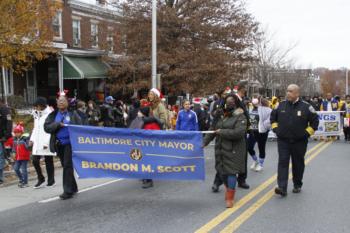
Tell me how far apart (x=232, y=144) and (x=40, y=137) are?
406cm

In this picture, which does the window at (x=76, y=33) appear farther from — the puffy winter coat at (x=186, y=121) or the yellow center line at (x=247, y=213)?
the yellow center line at (x=247, y=213)

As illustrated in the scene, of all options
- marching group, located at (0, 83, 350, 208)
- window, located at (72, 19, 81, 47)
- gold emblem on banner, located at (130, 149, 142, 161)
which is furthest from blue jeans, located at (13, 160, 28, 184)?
window, located at (72, 19, 81, 47)

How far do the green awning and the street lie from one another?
51.2 feet

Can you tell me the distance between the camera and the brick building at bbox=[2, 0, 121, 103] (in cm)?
2503

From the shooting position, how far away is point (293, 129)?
790 centimetres

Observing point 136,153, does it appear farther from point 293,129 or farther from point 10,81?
point 10,81

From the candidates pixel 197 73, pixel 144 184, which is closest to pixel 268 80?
pixel 197 73

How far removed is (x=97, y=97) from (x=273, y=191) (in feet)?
69.3

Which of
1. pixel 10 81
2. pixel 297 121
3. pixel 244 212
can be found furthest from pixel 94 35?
pixel 244 212

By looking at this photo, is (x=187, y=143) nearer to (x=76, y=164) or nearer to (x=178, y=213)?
(x=178, y=213)

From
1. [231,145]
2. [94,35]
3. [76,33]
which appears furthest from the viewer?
[94,35]

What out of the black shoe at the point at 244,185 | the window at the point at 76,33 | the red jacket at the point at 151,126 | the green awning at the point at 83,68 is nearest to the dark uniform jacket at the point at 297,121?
the black shoe at the point at 244,185

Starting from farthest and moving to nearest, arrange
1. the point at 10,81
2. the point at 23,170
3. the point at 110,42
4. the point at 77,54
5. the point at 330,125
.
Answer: the point at 110,42 → the point at 77,54 → the point at 10,81 → the point at 330,125 → the point at 23,170

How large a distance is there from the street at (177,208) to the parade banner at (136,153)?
0.47m
